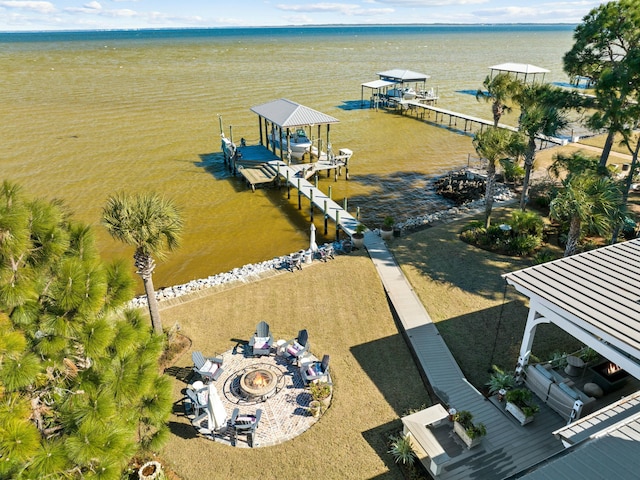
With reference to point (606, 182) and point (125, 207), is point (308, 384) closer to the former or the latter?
point (125, 207)

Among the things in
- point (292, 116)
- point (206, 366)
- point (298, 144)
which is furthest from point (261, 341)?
point (298, 144)

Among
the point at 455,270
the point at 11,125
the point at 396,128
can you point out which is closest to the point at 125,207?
the point at 455,270

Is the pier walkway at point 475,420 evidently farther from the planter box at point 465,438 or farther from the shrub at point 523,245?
the shrub at point 523,245

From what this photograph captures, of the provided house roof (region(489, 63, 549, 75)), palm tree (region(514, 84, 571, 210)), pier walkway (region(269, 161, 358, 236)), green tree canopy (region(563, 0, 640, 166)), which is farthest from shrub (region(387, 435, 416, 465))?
house roof (region(489, 63, 549, 75))

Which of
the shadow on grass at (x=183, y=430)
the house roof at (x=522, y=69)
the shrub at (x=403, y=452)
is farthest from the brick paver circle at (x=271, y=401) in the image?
the house roof at (x=522, y=69)

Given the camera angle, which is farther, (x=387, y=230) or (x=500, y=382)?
(x=387, y=230)

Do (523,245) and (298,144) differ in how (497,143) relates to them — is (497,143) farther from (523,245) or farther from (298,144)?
(298,144)

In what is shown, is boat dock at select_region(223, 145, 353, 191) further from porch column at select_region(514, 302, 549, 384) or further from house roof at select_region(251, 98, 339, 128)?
porch column at select_region(514, 302, 549, 384)
